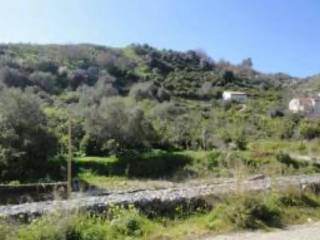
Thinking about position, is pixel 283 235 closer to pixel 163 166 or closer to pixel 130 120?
pixel 163 166

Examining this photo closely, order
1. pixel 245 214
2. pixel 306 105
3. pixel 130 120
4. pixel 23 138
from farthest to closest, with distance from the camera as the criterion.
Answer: pixel 306 105 < pixel 130 120 < pixel 23 138 < pixel 245 214

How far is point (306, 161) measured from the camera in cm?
2855

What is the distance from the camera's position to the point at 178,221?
26.6ft

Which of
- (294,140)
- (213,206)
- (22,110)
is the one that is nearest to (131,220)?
(213,206)

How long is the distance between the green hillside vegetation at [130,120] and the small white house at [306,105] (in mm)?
3602

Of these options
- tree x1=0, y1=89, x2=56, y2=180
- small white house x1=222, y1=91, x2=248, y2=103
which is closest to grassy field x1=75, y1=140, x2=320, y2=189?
tree x1=0, y1=89, x2=56, y2=180

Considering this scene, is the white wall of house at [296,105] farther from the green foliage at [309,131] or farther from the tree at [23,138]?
the tree at [23,138]

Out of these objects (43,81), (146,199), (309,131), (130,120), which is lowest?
(309,131)

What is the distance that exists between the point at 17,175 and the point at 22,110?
379 centimetres

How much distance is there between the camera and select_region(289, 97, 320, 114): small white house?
64919mm

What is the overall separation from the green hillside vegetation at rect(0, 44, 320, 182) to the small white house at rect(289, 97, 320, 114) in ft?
11.8

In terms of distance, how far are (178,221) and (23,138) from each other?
17.5 m

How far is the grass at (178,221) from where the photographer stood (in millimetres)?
6570

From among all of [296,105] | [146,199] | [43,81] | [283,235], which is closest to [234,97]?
[296,105]
